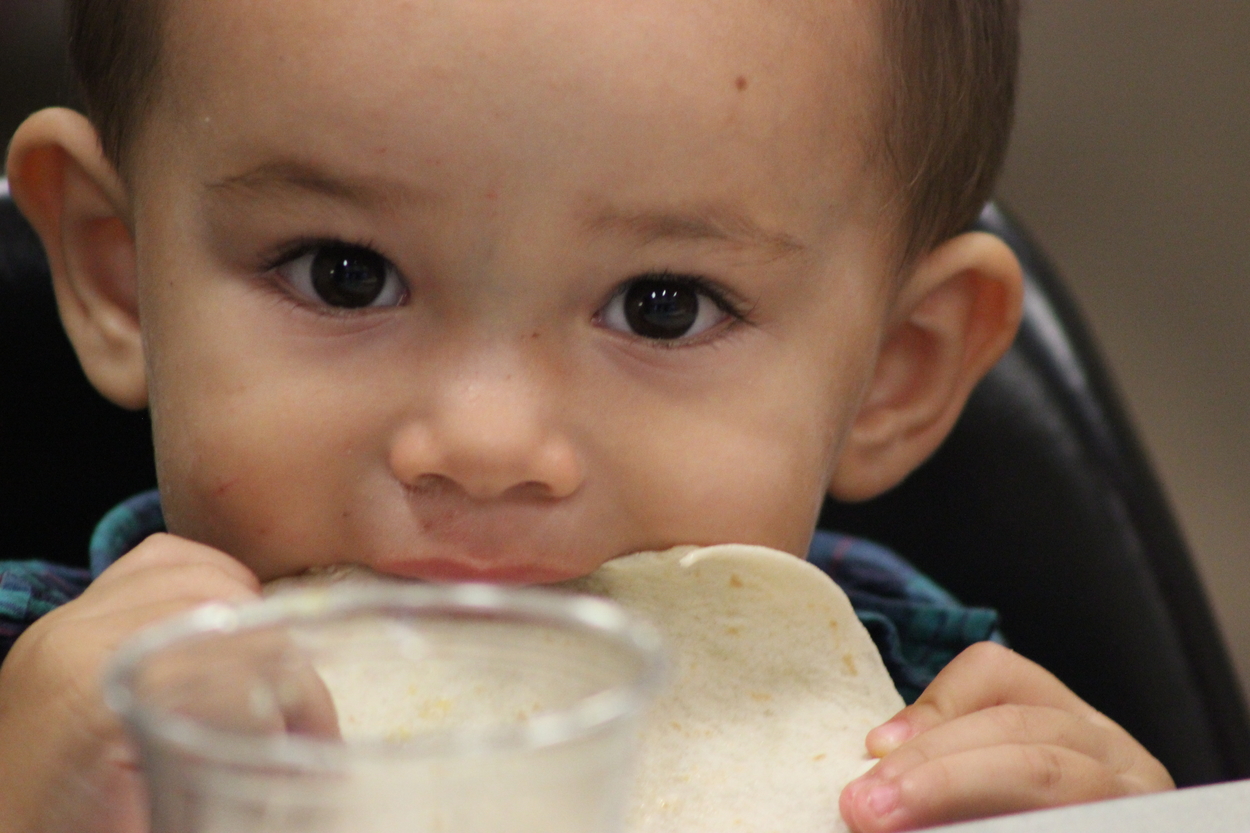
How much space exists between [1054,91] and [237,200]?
2.75 meters

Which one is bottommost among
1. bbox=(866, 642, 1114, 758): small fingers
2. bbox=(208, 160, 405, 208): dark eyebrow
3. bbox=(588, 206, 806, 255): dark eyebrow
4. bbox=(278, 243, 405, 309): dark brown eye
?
bbox=(866, 642, 1114, 758): small fingers

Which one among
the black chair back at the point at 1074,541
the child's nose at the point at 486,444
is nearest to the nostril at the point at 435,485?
the child's nose at the point at 486,444

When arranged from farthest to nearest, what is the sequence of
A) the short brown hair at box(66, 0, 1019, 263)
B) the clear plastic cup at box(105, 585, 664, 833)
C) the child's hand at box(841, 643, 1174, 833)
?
1. the short brown hair at box(66, 0, 1019, 263)
2. the child's hand at box(841, 643, 1174, 833)
3. the clear plastic cup at box(105, 585, 664, 833)

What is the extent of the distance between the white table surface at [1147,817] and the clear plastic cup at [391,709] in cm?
20

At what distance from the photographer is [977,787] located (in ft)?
2.86

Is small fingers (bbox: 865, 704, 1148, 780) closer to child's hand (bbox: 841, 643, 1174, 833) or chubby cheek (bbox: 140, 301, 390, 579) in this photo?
child's hand (bbox: 841, 643, 1174, 833)

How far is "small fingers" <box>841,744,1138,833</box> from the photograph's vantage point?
824 mm

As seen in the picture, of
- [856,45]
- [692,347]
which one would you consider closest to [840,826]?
[692,347]

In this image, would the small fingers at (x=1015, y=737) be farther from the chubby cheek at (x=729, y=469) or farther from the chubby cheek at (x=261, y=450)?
the chubby cheek at (x=261, y=450)

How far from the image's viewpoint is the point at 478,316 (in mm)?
900

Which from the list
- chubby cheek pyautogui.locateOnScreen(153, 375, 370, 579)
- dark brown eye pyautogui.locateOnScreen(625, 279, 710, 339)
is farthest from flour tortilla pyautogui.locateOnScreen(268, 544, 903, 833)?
dark brown eye pyautogui.locateOnScreen(625, 279, 710, 339)

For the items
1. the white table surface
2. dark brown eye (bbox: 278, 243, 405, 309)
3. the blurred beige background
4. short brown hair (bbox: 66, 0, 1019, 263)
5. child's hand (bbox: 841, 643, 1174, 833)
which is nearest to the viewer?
the white table surface

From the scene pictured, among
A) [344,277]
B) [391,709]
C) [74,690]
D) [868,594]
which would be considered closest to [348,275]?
[344,277]

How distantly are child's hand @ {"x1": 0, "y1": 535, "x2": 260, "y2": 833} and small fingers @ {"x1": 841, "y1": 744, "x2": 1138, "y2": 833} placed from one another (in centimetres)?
38
